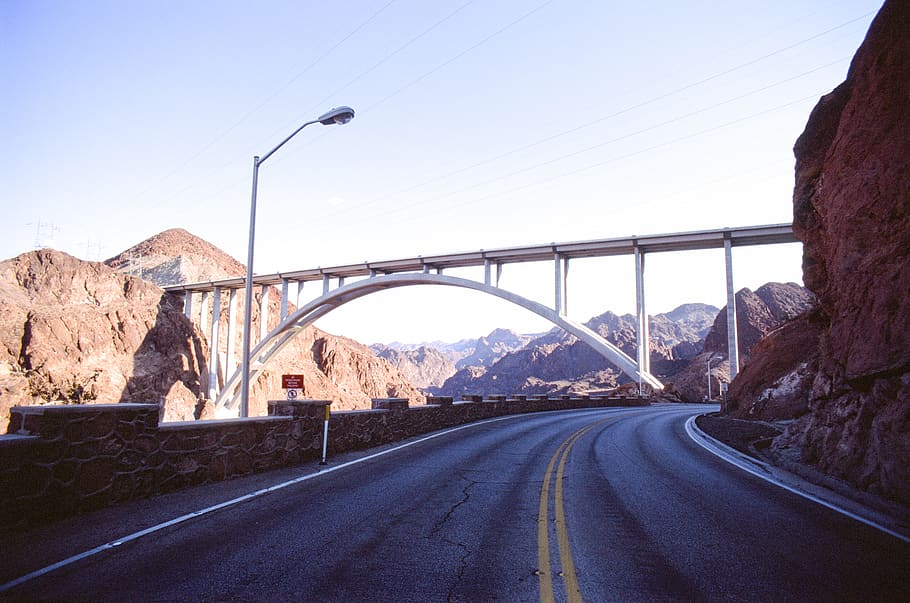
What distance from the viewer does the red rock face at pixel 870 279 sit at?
718 centimetres

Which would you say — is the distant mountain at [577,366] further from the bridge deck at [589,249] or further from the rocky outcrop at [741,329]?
the bridge deck at [589,249]

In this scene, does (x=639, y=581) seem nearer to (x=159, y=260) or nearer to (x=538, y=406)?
(x=538, y=406)

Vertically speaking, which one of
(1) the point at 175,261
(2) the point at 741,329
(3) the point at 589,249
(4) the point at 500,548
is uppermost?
(1) the point at 175,261

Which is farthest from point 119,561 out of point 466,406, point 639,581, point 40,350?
point 40,350

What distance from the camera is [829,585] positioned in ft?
13.1

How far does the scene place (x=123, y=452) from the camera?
6.21m

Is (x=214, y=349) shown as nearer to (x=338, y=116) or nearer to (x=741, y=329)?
(x=338, y=116)

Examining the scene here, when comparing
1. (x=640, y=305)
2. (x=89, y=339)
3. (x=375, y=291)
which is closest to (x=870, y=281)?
(x=640, y=305)

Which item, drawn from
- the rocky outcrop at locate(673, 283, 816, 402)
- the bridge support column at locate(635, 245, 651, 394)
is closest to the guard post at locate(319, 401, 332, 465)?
the bridge support column at locate(635, 245, 651, 394)

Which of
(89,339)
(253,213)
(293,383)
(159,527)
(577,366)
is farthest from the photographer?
(577,366)

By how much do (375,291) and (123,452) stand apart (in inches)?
1815

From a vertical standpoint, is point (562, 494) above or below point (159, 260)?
below

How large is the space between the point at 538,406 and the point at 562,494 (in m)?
24.9

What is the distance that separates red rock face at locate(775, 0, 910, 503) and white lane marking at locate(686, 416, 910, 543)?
724 millimetres
